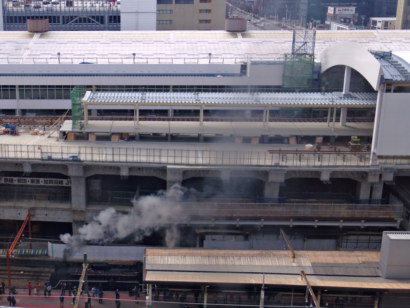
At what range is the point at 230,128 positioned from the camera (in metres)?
37.8

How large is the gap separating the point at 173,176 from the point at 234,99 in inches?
293

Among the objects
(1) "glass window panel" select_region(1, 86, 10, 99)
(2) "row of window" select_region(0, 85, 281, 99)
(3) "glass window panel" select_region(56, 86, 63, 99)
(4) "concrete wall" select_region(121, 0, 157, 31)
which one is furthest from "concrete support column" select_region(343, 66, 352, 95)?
(4) "concrete wall" select_region(121, 0, 157, 31)

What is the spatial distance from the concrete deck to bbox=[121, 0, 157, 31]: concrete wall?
95.8 ft

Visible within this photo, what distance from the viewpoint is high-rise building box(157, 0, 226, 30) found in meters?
71.8

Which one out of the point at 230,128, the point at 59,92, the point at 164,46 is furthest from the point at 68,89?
the point at 230,128

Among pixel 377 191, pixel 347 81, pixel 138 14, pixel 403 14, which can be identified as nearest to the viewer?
pixel 377 191

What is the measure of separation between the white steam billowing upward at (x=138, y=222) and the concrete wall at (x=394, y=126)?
→ 12.3 metres

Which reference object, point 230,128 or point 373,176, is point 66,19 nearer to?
point 230,128

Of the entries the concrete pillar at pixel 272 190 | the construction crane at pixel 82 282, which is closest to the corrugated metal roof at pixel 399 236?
the concrete pillar at pixel 272 190

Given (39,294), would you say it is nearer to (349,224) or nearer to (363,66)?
(349,224)

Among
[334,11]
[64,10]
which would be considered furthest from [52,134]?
[334,11]

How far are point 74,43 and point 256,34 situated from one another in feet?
50.8

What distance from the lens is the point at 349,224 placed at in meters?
32.8

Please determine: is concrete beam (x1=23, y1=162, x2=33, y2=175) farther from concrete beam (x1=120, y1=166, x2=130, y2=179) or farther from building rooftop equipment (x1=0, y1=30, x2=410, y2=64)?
building rooftop equipment (x1=0, y1=30, x2=410, y2=64)
